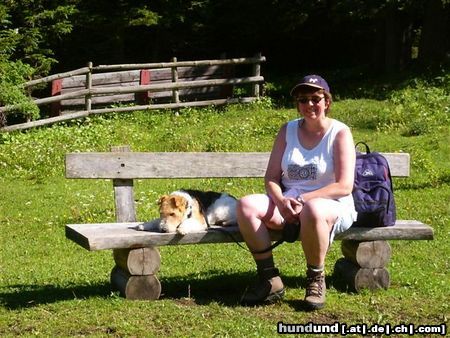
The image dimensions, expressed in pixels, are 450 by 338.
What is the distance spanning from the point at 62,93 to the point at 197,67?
12.7ft

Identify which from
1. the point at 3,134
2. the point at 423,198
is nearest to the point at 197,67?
the point at 3,134

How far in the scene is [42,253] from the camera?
8.45m

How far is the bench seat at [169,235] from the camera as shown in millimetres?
6012

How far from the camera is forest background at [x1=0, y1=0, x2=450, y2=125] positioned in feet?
67.1

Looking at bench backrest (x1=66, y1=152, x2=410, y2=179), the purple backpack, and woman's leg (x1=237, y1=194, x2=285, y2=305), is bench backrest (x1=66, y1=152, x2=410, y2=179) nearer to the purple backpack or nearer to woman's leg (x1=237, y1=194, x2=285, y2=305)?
the purple backpack

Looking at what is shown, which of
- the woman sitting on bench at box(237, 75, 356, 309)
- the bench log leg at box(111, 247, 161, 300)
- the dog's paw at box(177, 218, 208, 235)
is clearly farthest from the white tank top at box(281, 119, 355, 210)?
the bench log leg at box(111, 247, 161, 300)

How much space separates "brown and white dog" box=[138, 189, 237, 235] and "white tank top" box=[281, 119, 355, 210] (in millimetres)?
587

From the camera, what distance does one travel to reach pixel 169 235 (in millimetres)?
6121

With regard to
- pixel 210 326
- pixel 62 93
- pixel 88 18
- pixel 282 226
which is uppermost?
pixel 88 18

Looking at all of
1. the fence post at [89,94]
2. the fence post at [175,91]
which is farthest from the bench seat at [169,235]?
the fence post at [175,91]

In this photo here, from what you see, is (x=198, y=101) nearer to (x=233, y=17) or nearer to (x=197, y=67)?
(x=197, y=67)

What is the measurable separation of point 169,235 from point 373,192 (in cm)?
152

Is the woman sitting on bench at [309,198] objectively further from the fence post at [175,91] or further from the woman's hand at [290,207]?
the fence post at [175,91]

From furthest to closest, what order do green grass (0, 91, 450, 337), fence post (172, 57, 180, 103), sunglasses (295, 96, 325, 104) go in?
fence post (172, 57, 180, 103)
sunglasses (295, 96, 325, 104)
green grass (0, 91, 450, 337)
